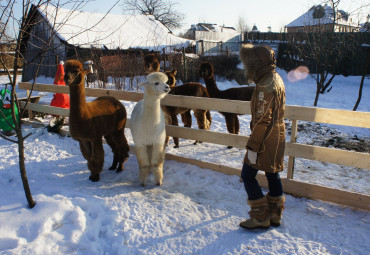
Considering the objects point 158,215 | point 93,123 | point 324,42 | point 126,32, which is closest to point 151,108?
point 93,123

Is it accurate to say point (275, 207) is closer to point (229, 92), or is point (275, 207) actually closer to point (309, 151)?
point (309, 151)

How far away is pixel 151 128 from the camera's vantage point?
158 inches

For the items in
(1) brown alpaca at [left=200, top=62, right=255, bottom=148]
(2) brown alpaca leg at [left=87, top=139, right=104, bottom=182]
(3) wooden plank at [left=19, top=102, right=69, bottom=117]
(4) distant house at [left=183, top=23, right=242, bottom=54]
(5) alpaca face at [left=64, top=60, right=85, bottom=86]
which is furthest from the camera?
(4) distant house at [left=183, top=23, right=242, bottom=54]

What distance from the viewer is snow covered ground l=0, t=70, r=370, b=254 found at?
2.83 meters

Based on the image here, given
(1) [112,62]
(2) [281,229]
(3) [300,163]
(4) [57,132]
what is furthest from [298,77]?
(2) [281,229]

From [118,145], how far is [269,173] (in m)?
2.58

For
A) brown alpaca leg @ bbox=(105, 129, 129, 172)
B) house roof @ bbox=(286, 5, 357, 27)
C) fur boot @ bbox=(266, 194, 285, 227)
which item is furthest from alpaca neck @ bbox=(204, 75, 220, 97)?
house roof @ bbox=(286, 5, 357, 27)

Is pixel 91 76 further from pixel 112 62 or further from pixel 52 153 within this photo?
pixel 52 153

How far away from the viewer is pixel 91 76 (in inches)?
595

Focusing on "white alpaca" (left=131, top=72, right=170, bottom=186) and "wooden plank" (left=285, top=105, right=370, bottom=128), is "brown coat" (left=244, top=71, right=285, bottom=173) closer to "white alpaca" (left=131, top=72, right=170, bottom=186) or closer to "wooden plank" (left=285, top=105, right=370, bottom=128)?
"wooden plank" (left=285, top=105, right=370, bottom=128)

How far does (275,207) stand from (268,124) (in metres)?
0.96

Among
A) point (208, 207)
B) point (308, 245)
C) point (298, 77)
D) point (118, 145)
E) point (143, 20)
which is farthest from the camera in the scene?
point (143, 20)

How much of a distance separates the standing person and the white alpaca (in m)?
1.34

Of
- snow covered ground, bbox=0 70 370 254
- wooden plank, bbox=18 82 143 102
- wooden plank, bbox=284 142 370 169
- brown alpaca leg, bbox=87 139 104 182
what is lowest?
snow covered ground, bbox=0 70 370 254
